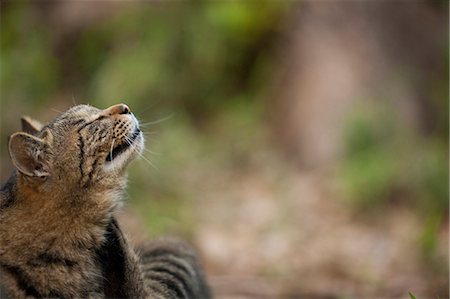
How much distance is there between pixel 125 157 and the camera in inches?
197

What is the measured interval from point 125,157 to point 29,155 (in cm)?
54

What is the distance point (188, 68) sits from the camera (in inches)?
476

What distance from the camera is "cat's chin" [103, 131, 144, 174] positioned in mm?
4938

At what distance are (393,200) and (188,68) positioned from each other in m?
4.08

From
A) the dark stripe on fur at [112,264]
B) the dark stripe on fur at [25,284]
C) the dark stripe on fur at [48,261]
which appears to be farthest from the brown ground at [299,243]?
the dark stripe on fur at [25,284]

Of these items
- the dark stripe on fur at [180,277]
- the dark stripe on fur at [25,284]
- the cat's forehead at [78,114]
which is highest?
the cat's forehead at [78,114]

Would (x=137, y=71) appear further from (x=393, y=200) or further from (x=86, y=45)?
(x=393, y=200)

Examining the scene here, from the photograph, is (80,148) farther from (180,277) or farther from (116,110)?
(180,277)

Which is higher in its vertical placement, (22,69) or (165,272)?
(22,69)

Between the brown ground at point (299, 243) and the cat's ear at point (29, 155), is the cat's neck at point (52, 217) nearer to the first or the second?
the cat's ear at point (29, 155)

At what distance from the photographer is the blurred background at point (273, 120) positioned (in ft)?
27.0

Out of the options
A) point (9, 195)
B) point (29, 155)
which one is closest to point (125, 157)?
point (29, 155)

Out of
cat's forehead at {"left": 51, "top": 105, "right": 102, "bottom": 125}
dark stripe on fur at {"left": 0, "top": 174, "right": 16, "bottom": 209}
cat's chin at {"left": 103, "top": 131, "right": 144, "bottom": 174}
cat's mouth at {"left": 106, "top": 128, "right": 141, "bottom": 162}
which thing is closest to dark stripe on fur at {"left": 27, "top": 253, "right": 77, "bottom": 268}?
dark stripe on fur at {"left": 0, "top": 174, "right": 16, "bottom": 209}

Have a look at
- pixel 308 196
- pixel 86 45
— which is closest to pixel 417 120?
pixel 308 196
